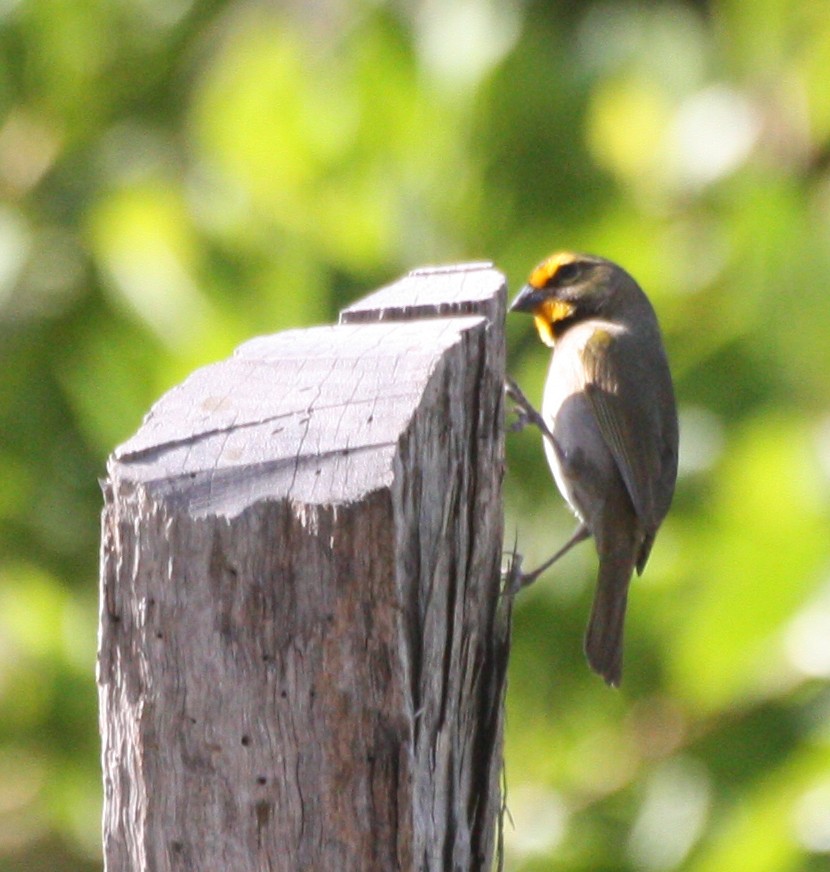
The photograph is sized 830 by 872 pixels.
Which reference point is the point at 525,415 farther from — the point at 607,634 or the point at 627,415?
the point at 607,634

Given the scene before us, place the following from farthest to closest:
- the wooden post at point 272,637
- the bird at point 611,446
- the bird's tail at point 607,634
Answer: the bird at point 611,446, the bird's tail at point 607,634, the wooden post at point 272,637

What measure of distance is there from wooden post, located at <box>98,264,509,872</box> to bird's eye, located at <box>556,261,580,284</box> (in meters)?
2.73

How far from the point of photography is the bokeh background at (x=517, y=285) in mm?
6926

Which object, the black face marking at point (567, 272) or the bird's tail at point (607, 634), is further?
the black face marking at point (567, 272)

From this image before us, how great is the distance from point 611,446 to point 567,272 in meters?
0.67

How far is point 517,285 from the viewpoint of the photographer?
7.04m

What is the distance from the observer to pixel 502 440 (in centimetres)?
286

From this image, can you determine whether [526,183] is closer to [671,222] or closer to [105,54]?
[671,222]

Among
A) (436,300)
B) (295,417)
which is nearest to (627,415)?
(436,300)

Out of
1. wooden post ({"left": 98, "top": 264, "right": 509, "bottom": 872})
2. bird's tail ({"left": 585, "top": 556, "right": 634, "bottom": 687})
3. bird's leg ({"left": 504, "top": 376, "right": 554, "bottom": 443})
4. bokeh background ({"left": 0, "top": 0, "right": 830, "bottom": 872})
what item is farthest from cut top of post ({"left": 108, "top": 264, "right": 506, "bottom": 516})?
bokeh background ({"left": 0, "top": 0, "right": 830, "bottom": 872})

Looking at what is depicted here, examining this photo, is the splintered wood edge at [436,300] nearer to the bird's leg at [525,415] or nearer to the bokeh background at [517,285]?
the bird's leg at [525,415]

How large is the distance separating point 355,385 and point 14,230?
665cm

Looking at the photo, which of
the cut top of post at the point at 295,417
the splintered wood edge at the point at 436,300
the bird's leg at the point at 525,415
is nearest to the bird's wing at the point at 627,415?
the bird's leg at the point at 525,415

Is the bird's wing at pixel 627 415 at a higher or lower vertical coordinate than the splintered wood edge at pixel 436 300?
lower
